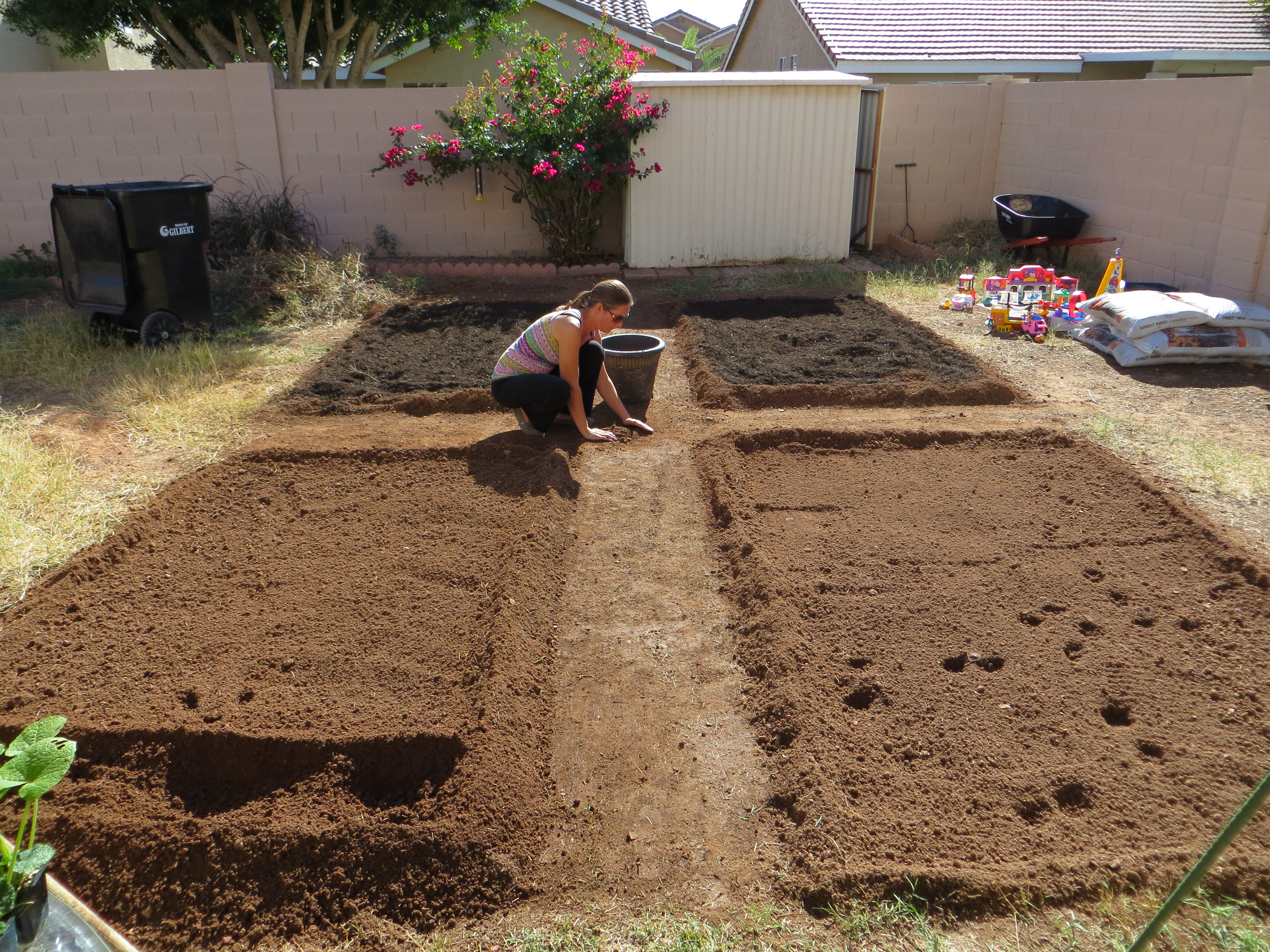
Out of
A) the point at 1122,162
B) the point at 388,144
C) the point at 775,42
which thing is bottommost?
the point at 1122,162

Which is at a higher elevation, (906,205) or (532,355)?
(906,205)

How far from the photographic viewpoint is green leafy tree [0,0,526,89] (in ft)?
34.1

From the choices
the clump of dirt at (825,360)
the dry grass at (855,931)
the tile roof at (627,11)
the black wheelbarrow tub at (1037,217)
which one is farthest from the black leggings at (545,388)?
the tile roof at (627,11)

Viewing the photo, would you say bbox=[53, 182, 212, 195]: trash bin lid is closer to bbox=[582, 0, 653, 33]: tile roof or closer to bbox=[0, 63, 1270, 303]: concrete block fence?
bbox=[0, 63, 1270, 303]: concrete block fence

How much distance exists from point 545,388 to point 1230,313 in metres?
5.24

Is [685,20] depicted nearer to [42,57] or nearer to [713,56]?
[713,56]

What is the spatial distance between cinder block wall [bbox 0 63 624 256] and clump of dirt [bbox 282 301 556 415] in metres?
2.46

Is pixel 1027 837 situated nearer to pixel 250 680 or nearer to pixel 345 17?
pixel 250 680

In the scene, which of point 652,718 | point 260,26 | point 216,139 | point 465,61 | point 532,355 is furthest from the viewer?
point 465,61

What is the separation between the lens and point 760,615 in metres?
3.52

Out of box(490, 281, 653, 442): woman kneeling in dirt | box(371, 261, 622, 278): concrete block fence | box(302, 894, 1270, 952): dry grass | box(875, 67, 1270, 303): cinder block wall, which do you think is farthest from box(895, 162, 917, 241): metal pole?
box(302, 894, 1270, 952): dry grass

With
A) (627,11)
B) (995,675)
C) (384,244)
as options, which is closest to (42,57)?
(384,244)

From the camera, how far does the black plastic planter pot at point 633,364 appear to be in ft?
18.1

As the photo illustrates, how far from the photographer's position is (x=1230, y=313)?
6527mm
